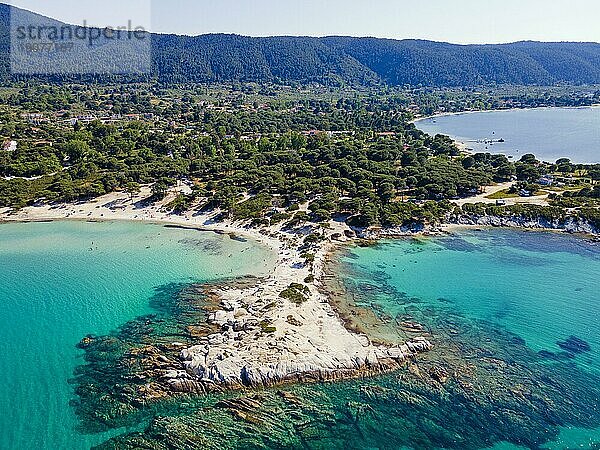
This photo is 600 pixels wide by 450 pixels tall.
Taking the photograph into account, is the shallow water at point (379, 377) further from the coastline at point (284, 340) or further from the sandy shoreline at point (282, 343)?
the sandy shoreline at point (282, 343)

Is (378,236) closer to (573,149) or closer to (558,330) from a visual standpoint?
(558,330)

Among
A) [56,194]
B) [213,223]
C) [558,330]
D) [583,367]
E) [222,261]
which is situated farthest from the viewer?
[56,194]

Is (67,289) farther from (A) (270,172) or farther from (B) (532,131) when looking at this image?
(B) (532,131)

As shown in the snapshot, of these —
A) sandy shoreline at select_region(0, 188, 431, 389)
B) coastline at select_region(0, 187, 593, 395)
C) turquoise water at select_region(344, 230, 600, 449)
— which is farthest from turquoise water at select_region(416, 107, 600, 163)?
sandy shoreline at select_region(0, 188, 431, 389)

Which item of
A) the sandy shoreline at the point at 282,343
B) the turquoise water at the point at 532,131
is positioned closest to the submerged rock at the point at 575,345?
the sandy shoreline at the point at 282,343

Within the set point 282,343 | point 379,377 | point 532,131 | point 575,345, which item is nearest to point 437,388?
point 379,377

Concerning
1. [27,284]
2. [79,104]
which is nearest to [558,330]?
[27,284]
